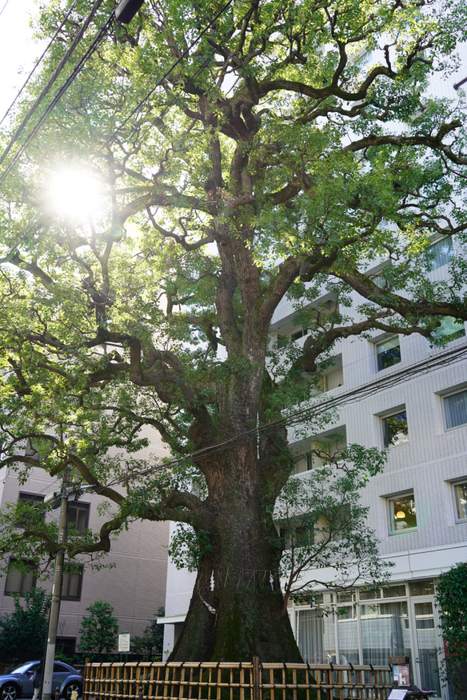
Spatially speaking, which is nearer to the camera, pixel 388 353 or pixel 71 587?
pixel 388 353

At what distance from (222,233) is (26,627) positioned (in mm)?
21050

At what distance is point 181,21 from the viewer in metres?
12.0

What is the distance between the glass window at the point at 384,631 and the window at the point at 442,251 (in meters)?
10.7

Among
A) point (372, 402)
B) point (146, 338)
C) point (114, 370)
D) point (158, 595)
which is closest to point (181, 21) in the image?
point (146, 338)

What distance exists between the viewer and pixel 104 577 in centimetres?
3344

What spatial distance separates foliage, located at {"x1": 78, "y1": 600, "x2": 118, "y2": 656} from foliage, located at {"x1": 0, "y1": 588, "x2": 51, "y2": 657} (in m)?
1.81

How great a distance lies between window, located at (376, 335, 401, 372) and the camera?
853 inches

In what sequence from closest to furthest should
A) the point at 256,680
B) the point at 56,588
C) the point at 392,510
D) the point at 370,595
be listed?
1. the point at 256,680
2. the point at 56,588
3. the point at 370,595
4. the point at 392,510

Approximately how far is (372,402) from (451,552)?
19.4 ft

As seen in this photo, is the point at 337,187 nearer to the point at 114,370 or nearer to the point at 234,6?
the point at 234,6

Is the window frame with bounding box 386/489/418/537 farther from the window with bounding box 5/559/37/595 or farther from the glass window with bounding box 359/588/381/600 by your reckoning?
the window with bounding box 5/559/37/595

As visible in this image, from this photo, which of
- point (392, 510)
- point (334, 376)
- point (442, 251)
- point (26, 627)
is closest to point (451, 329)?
point (442, 251)

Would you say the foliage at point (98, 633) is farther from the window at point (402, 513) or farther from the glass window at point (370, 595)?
the window at point (402, 513)

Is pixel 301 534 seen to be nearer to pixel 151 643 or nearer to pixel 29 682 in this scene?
pixel 29 682
